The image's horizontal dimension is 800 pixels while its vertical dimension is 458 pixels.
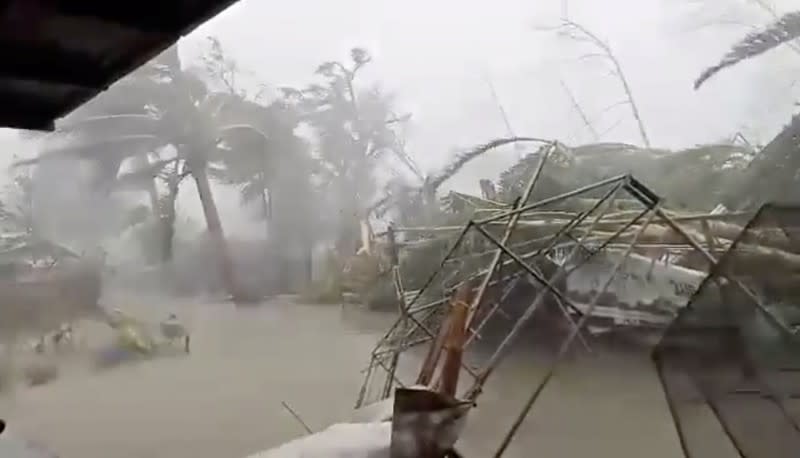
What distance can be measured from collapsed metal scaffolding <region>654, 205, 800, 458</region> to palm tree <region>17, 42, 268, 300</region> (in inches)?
52.0

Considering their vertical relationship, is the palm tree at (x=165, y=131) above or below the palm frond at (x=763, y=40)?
below

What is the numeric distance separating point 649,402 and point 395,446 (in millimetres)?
771

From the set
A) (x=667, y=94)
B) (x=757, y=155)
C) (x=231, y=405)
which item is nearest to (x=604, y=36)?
(x=667, y=94)

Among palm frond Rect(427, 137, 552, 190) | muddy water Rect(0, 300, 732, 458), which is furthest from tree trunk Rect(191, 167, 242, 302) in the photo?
palm frond Rect(427, 137, 552, 190)

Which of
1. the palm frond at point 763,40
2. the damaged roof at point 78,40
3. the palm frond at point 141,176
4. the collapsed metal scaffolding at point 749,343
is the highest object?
the palm frond at point 763,40

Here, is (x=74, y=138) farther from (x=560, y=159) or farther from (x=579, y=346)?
(x=579, y=346)

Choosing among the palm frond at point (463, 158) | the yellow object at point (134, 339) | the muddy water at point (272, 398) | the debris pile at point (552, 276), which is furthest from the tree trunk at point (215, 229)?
the palm frond at point (463, 158)

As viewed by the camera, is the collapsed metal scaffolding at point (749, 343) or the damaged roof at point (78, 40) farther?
the collapsed metal scaffolding at point (749, 343)

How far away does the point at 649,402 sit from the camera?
164 cm

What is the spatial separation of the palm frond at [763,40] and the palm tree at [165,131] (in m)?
1.27

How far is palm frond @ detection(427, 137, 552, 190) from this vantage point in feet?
6.59

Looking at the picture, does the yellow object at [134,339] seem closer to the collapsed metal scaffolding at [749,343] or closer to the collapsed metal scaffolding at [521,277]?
the collapsed metal scaffolding at [521,277]

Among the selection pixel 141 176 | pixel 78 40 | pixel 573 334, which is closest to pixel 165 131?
pixel 141 176

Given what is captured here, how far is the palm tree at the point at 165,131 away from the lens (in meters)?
2.02
